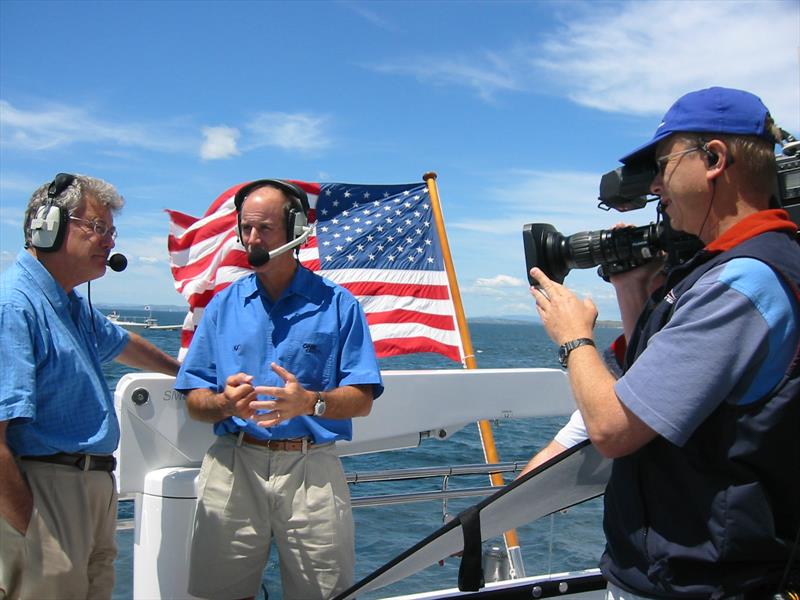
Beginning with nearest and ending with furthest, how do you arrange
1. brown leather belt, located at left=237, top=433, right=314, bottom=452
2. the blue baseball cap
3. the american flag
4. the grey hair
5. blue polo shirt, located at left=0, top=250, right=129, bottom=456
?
the blue baseball cap
blue polo shirt, located at left=0, top=250, right=129, bottom=456
the grey hair
brown leather belt, located at left=237, top=433, right=314, bottom=452
the american flag

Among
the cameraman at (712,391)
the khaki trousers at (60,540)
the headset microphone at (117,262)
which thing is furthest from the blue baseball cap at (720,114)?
the khaki trousers at (60,540)

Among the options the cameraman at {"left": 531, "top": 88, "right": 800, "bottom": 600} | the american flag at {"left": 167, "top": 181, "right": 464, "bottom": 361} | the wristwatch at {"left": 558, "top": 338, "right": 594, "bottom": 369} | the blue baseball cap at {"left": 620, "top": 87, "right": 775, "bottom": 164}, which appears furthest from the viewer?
the american flag at {"left": 167, "top": 181, "right": 464, "bottom": 361}

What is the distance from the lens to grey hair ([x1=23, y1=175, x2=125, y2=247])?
84.2 inches

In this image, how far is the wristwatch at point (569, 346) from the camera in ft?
4.71

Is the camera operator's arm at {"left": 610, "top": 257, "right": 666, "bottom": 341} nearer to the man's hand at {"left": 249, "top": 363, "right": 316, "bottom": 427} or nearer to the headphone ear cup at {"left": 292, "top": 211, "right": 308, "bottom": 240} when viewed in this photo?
the man's hand at {"left": 249, "top": 363, "right": 316, "bottom": 427}

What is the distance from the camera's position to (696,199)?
4.54 ft

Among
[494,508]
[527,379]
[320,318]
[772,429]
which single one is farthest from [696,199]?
[527,379]

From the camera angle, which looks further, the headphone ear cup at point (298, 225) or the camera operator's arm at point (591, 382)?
the headphone ear cup at point (298, 225)

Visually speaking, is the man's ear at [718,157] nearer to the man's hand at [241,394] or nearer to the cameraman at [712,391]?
the cameraman at [712,391]

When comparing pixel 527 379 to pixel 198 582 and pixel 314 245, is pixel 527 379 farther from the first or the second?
pixel 314 245

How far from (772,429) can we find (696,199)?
46 centimetres

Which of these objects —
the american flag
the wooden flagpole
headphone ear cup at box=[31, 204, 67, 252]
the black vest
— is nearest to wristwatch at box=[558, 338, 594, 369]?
the black vest

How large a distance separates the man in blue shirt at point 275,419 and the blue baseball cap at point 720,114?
1.28 m

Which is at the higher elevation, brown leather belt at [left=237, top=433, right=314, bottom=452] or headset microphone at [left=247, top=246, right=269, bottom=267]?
headset microphone at [left=247, top=246, right=269, bottom=267]
